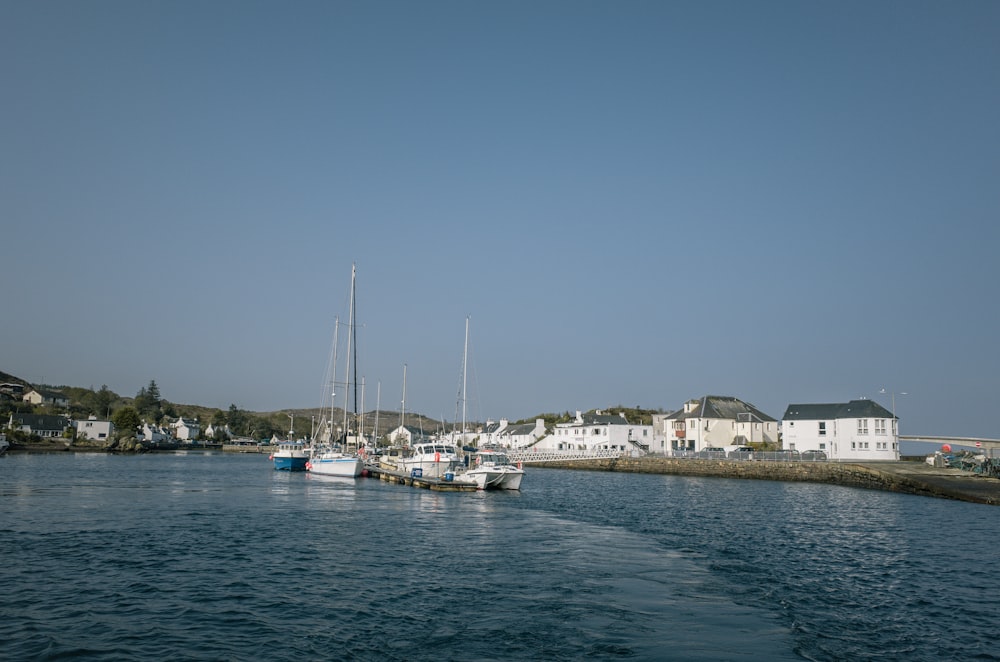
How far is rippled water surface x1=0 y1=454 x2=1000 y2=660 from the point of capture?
54.0 feet

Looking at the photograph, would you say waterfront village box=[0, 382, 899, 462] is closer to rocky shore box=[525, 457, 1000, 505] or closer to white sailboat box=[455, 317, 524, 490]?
rocky shore box=[525, 457, 1000, 505]

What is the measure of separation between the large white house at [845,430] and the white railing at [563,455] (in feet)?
87.7

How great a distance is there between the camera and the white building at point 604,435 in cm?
12162

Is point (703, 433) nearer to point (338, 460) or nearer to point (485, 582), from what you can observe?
point (338, 460)

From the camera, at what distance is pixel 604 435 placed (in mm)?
122125

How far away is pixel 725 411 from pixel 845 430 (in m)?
23.7

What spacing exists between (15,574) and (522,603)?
17136 millimetres

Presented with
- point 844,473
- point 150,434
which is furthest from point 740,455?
point 150,434

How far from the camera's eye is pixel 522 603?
2030cm

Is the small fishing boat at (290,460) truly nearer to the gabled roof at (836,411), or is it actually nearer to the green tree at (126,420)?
the gabled roof at (836,411)

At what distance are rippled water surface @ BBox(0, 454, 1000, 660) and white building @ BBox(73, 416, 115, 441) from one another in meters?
137

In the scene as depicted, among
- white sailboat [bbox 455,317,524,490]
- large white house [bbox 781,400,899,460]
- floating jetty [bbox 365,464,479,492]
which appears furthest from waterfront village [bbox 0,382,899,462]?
white sailboat [bbox 455,317,524,490]

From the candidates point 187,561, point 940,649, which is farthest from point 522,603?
point 187,561

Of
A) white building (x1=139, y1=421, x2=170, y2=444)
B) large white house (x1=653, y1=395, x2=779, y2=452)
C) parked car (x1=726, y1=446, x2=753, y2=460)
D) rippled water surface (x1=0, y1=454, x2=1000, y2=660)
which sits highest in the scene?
large white house (x1=653, y1=395, x2=779, y2=452)
